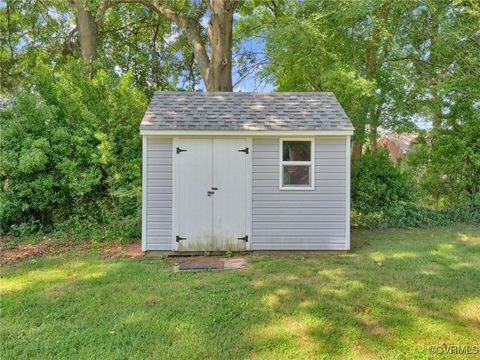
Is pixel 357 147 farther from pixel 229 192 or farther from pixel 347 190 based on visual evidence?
pixel 229 192

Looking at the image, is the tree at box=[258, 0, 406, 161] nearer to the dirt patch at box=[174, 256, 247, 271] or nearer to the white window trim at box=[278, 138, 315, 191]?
the white window trim at box=[278, 138, 315, 191]

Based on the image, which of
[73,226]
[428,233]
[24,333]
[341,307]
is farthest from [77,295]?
[428,233]

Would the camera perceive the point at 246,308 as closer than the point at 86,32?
Yes

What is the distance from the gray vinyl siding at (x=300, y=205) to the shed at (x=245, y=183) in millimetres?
18

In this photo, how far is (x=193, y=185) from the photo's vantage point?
6.32 meters

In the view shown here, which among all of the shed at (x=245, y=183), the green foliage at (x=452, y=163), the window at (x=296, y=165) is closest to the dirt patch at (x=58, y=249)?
the shed at (x=245, y=183)

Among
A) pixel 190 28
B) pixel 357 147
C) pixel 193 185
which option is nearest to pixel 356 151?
pixel 357 147

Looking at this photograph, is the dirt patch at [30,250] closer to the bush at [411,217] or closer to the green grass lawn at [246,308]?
the green grass lawn at [246,308]

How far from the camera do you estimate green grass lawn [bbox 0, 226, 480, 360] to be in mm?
3154

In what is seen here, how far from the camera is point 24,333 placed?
11.3ft

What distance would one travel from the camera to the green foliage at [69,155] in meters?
7.59

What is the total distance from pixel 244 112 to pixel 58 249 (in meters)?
4.32

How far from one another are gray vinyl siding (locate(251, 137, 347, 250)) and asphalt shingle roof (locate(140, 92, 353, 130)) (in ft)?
1.19

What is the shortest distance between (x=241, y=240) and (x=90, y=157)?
3946mm
